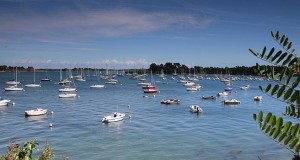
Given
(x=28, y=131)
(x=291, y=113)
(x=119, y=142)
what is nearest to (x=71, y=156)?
(x=119, y=142)

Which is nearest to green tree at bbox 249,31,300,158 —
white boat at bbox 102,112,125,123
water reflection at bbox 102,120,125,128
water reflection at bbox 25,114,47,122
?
water reflection at bbox 102,120,125,128

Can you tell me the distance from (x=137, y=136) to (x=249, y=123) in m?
24.7

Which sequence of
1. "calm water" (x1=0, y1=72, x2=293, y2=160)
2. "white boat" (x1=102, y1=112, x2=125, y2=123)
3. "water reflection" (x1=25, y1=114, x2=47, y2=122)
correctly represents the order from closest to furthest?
1. "calm water" (x1=0, y1=72, x2=293, y2=160)
2. "white boat" (x1=102, y1=112, x2=125, y2=123)
3. "water reflection" (x1=25, y1=114, x2=47, y2=122)

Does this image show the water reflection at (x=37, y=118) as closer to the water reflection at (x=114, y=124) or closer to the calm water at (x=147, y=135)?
the calm water at (x=147, y=135)

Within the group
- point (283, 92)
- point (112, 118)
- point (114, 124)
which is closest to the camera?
point (283, 92)

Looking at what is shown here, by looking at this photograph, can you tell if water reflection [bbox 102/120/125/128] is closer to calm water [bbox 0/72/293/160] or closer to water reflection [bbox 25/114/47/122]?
calm water [bbox 0/72/293/160]

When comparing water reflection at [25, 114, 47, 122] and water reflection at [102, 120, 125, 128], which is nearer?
water reflection at [102, 120, 125, 128]

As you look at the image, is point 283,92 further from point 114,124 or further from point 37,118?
point 37,118

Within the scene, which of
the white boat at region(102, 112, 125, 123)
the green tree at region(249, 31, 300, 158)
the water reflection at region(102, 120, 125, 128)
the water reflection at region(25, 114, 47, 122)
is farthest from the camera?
the water reflection at region(25, 114, 47, 122)

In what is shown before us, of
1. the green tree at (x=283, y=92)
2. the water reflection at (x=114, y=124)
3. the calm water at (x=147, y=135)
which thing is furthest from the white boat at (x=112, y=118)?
the green tree at (x=283, y=92)

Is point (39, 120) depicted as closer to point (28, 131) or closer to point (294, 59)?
point (28, 131)

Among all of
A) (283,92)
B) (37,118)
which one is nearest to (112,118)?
(37,118)

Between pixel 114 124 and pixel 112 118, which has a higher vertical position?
pixel 112 118

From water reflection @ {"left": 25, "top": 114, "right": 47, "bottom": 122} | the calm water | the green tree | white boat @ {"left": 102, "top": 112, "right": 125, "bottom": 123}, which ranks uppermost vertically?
the green tree
